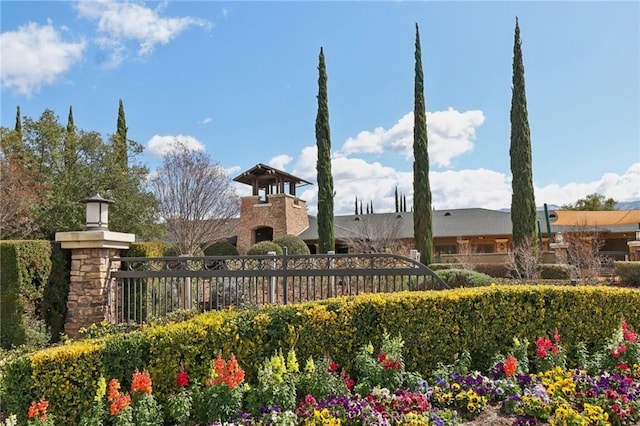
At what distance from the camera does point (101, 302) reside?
21.8 feet

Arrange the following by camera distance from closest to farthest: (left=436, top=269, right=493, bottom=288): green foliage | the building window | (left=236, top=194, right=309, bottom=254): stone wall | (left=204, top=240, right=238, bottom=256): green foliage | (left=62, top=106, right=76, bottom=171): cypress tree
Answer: (left=436, top=269, right=493, bottom=288): green foliage < (left=62, top=106, right=76, bottom=171): cypress tree < (left=204, top=240, right=238, bottom=256): green foliage < (left=236, top=194, right=309, bottom=254): stone wall < the building window

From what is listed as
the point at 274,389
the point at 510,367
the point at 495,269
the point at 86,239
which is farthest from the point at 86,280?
A: the point at 495,269

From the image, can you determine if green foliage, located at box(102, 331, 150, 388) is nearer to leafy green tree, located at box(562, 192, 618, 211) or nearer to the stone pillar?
the stone pillar

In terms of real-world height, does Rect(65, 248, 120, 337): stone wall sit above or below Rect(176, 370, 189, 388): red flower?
above

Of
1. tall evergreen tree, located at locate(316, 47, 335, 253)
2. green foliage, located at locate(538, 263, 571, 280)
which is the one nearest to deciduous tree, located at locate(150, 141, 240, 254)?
tall evergreen tree, located at locate(316, 47, 335, 253)

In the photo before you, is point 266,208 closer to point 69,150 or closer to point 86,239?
point 69,150

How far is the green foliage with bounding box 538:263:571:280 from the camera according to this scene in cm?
1625

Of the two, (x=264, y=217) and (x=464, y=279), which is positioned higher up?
(x=264, y=217)

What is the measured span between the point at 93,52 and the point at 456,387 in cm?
1030

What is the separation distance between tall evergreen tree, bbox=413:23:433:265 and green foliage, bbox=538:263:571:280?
6.03m

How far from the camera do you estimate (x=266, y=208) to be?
2445cm

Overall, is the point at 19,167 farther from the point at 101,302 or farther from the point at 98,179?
the point at 101,302

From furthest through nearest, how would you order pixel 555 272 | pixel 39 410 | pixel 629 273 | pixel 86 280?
1. pixel 555 272
2. pixel 629 273
3. pixel 86 280
4. pixel 39 410

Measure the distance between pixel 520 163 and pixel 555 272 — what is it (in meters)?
7.24
